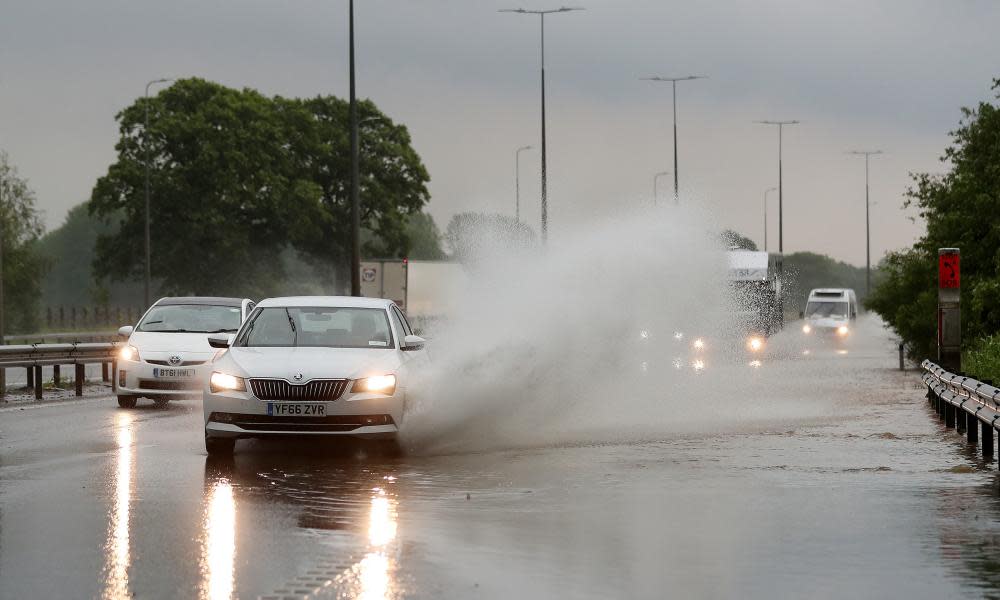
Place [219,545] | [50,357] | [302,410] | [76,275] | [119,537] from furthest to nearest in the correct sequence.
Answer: [76,275] < [50,357] < [302,410] < [119,537] < [219,545]

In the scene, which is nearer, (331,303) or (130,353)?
(331,303)

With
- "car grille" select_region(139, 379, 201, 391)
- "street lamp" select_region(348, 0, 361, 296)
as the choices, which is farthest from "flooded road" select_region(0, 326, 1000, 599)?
"street lamp" select_region(348, 0, 361, 296)

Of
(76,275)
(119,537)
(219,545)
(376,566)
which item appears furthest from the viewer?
(76,275)

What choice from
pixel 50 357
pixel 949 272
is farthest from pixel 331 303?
pixel 50 357

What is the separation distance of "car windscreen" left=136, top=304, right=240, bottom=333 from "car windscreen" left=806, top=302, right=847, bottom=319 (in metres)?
46.3

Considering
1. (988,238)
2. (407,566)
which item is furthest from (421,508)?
(988,238)

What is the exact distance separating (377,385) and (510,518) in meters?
4.20

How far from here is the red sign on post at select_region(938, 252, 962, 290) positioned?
77.2 feet

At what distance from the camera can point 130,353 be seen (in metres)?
23.2

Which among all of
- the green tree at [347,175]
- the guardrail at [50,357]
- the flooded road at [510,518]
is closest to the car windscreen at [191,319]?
the guardrail at [50,357]

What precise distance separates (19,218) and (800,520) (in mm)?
80755

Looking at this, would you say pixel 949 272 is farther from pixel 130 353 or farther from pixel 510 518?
pixel 510 518

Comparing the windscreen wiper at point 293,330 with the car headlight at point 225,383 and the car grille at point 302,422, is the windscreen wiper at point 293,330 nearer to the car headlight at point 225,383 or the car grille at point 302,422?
the car headlight at point 225,383

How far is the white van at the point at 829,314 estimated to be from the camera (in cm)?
6394
